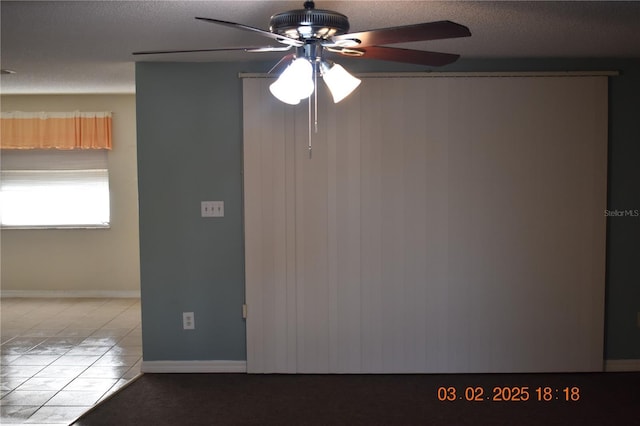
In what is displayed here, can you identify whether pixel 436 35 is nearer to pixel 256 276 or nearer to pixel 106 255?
pixel 256 276

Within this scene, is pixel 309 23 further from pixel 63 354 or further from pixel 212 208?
pixel 63 354

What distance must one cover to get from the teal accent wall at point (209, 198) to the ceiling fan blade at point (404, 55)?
5.46ft

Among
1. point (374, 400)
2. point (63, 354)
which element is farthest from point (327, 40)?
point (63, 354)

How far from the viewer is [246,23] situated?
313cm

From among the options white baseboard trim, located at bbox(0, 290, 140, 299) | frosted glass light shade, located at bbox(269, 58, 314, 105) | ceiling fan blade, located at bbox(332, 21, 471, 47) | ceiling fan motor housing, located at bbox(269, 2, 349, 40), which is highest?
ceiling fan motor housing, located at bbox(269, 2, 349, 40)

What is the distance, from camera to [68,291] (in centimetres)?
689

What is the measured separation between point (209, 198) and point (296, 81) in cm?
215

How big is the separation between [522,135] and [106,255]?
4.48 meters

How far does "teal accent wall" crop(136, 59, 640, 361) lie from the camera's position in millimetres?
4250

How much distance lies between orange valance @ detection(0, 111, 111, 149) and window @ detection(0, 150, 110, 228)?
16 centimetres

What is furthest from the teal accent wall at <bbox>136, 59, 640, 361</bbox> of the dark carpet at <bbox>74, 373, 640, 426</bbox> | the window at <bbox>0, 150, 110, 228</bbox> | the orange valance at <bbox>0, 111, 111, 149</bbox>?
the window at <bbox>0, 150, 110, 228</bbox>

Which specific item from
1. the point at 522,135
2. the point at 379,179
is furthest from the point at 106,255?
the point at 522,135
